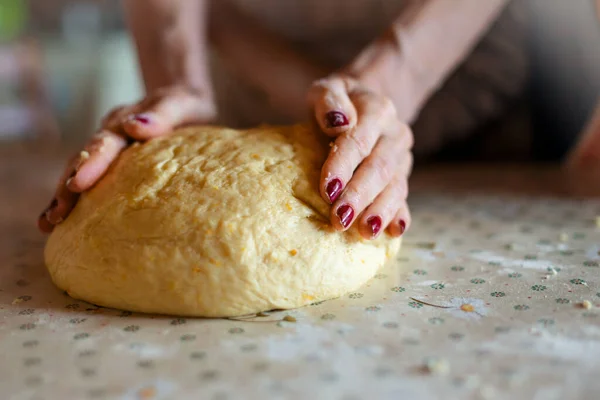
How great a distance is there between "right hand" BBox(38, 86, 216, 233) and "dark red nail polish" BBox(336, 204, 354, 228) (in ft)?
1.59

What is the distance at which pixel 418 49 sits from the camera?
1510 mm

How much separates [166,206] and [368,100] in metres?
0.48

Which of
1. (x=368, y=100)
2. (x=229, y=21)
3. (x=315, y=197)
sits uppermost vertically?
(x=229, y=21)

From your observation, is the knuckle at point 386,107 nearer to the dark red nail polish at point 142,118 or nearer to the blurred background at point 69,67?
the dark red nail polish at point 142,118

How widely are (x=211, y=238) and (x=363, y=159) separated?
1.16 feet

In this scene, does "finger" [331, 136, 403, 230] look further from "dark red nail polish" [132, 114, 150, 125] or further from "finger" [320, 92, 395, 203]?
"dark red nail polish" [132, 114, 150, 125]

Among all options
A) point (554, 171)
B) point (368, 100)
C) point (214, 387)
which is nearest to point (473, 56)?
point (554, 171)

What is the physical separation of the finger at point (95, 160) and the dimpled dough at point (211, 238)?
26mm

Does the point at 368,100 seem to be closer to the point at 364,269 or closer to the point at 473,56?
the point at 364,269

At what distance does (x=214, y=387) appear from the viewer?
2.63 ft

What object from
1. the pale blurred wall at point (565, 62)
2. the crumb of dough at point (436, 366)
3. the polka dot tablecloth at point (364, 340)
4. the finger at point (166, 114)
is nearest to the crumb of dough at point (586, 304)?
the polka dot tablecloth at point (364, 340)

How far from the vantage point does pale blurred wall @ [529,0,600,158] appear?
7.40 feet

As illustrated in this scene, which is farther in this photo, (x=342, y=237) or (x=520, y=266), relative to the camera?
(x=520, y=266)

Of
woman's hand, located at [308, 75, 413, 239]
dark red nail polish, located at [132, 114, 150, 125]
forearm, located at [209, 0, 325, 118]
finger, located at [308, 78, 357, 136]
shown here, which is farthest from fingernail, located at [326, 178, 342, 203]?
forearm, located at [209, 0, 325, 118]
